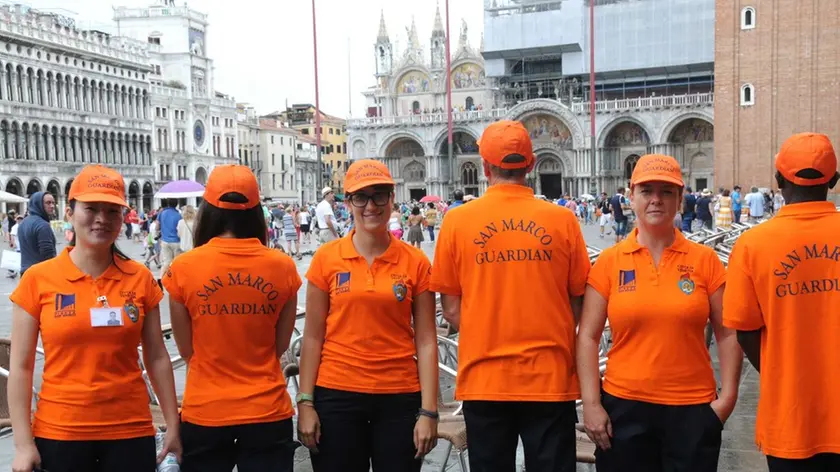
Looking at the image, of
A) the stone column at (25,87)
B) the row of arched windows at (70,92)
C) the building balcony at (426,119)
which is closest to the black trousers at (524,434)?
the row of arched windows at (70,92)

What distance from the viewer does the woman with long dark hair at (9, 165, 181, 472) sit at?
115 inches

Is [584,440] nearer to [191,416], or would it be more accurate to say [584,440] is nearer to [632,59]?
[191,416]

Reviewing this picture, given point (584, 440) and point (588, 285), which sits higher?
point (588, 285)

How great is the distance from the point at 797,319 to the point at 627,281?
1.96 ft

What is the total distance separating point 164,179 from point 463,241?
6292cm

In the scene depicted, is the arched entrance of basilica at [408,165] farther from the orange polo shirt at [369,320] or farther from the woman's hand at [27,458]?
the woman's hand at [27,458]

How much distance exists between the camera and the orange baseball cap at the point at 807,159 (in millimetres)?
2816

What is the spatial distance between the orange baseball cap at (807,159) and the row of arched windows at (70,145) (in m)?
50.9

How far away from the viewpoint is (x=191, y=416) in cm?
314

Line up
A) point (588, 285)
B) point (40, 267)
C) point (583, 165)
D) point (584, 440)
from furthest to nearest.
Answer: point (583, 165) < point (584, 440) < point (588, 285) < point (40, 267)

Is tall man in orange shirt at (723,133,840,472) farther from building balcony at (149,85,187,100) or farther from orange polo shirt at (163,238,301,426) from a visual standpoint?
building balcony at (149,85,187,100)

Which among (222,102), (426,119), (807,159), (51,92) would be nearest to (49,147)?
(51,92)

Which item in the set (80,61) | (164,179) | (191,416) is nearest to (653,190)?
(191,416)

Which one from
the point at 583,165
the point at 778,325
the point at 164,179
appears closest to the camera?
the point at 778,325
